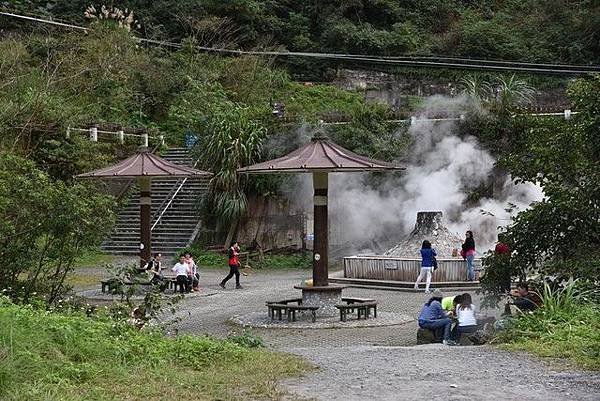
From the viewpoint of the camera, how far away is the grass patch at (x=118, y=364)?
21.9ft

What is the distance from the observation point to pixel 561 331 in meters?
9.90

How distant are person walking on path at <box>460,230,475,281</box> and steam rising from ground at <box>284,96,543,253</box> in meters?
5.76

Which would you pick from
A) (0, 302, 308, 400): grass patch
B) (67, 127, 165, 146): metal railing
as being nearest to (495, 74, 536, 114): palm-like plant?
(67, 127, 165, 146): metal railing

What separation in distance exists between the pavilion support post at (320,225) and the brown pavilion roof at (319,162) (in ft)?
1.35

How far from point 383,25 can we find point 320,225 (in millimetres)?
31915

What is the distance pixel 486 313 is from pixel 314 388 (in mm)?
7418

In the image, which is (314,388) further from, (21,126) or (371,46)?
(371,46)

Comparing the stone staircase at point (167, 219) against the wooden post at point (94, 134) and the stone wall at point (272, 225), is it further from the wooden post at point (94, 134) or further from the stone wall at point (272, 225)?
the wooden post at point (94, 134)

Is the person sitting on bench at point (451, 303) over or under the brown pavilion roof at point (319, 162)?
under

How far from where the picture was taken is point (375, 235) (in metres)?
27.4

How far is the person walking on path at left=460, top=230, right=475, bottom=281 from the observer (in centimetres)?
2034

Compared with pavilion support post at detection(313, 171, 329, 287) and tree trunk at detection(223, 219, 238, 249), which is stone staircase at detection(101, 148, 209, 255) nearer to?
tree trunk at detection(223, 219, 238, 249)

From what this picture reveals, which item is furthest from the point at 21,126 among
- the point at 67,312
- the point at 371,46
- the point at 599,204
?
the point at 371,46

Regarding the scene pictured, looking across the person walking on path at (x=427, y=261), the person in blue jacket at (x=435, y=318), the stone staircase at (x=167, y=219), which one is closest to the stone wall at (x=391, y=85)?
the stone staircase at (x=167, y=219)
